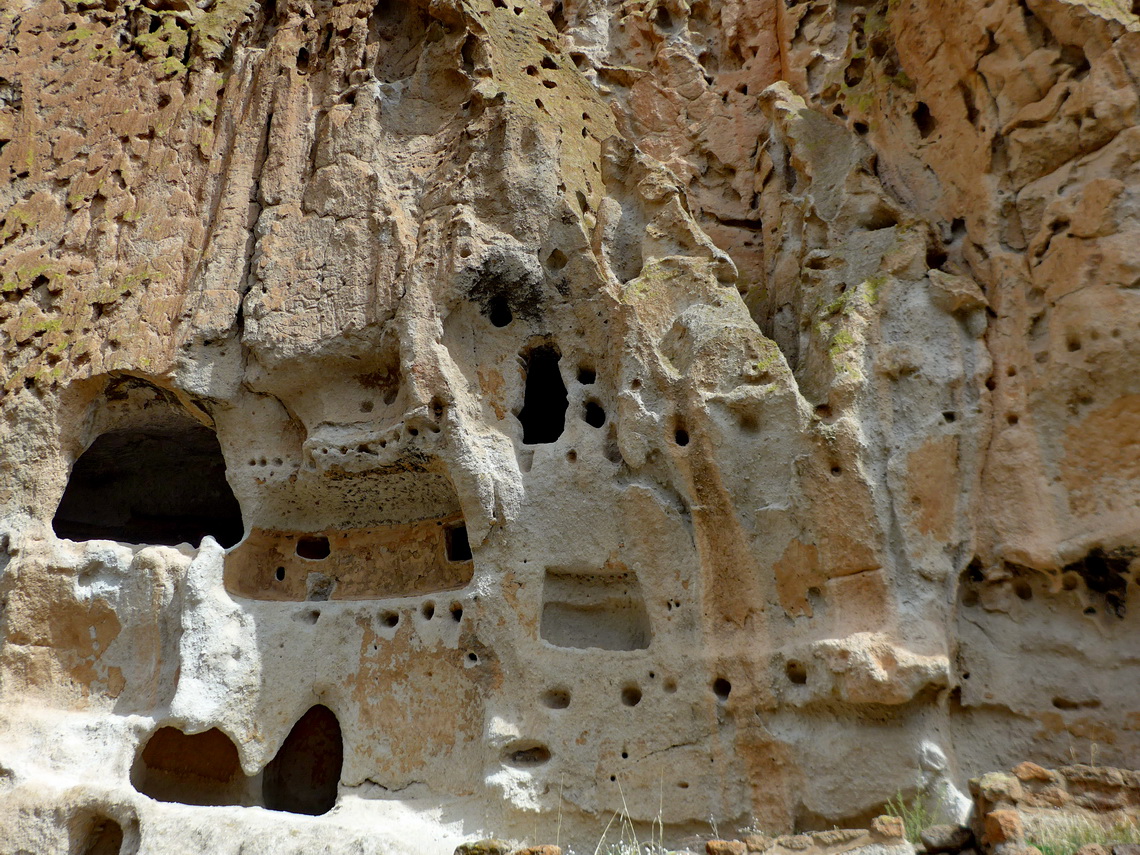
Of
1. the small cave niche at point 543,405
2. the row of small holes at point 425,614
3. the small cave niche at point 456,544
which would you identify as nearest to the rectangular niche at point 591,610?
the row of small holes at point 425,614

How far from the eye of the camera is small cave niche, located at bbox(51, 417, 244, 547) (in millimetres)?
7711

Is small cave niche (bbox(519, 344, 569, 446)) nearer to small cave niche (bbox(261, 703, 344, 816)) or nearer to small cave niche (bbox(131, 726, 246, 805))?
small cave niche (bbox(261, 703, 344, 816))

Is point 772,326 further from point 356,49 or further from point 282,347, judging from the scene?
point 356,49

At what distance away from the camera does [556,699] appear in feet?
17.2

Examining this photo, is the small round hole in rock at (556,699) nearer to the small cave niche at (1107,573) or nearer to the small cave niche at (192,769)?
the small cave niche at (192,769)

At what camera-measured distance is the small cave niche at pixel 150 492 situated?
25.3ft

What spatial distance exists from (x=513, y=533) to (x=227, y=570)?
2.18 metres

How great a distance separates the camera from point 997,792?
3.78 metres

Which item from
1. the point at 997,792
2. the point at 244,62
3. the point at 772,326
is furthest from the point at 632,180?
the point at 997,792

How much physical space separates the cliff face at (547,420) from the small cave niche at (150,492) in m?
0.14

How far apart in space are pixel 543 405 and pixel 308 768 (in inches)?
136

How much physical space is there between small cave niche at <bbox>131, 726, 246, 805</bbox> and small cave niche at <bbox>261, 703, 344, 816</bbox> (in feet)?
1.22

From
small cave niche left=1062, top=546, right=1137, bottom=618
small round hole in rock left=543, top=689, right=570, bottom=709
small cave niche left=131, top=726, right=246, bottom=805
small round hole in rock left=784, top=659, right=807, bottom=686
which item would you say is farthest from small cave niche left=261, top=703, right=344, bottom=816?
small cave niche left=1062, top=546, right=1137, bottom=618

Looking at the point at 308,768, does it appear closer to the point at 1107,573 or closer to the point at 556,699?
the point at 556,699
